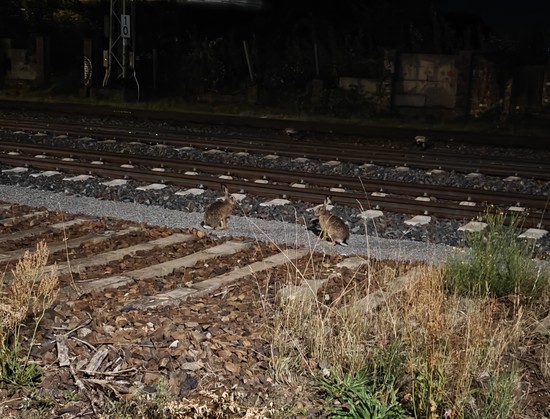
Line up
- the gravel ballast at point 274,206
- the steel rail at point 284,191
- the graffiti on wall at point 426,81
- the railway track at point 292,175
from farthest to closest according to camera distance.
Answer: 1. the graffiti on wall at point 426,81
2. the railway track at point 292,175
3. the steel rail at point 284,191
4. the gravel ballast at point 274,206

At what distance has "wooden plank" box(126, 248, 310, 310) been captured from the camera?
7469 mm

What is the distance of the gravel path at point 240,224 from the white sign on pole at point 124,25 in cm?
1604

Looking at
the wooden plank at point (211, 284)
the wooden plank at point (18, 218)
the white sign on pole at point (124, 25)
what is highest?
the white sign on pole at point (124, 25)

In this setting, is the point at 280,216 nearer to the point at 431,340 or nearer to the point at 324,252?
the point at 324,252

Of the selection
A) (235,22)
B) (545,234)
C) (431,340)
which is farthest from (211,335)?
(235,22)

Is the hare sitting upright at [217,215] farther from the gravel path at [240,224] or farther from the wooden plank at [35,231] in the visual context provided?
the wooden plank at [35,231]

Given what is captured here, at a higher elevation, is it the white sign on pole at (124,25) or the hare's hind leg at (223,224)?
the white sign on pole at (124,25)

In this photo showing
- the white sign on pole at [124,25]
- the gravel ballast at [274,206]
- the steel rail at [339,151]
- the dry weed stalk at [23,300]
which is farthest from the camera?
the white sign on pole at [124,25]

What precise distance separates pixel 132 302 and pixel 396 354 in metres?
2.28

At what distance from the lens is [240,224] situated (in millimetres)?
11117

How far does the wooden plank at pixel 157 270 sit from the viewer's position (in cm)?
787

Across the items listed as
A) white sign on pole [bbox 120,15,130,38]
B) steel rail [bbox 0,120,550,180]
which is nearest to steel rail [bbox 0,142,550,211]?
steel rail [bbox 0,120,550,180]

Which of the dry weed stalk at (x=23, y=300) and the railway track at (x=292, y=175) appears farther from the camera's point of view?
the railway track at (x=292, y=175)

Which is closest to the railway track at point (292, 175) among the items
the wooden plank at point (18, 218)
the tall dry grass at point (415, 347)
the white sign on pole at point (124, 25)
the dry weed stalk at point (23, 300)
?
the wooden plank at point (18, 218)
